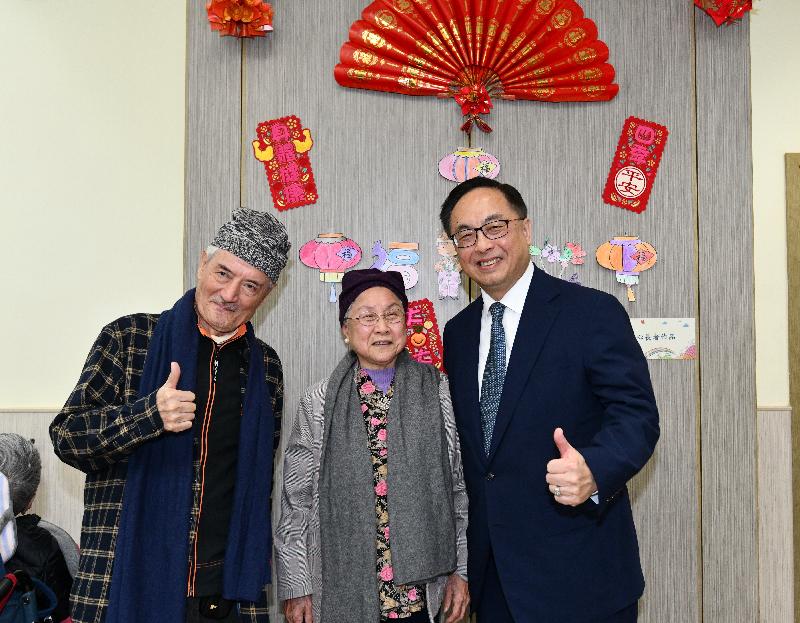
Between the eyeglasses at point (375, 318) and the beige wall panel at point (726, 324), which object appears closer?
the eyeglasses at point (375, 318)

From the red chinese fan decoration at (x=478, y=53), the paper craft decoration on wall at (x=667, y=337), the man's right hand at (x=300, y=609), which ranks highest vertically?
the red chinese fan decoration at (x=478, y=53)

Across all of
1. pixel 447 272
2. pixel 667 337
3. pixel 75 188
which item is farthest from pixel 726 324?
pixel 75 188

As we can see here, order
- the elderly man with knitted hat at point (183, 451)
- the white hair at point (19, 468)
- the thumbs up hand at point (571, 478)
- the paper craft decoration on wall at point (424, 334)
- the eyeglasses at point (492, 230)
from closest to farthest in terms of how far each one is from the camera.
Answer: the thumbs up hand at point (571, 478) → the elderly man with knitted hat at point (183, 451) → the eyeglasses at point (492, 230) → the white hair at point (19, 468) → the paper craft decoration on wall at point (424, 334)

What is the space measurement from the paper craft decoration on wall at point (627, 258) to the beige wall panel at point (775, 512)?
83cm

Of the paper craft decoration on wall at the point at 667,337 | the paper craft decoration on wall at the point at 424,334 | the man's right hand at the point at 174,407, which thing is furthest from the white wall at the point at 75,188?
the paper craft decoration on wall at the point at 667,337

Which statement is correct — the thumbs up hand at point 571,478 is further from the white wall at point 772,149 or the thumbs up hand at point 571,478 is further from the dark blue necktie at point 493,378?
the white wall at point 772,149

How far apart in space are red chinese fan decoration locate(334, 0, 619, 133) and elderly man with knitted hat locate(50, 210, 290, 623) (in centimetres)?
91

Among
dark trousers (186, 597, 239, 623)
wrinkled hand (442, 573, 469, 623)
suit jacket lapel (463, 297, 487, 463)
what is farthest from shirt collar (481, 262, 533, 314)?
dark trousers (186, 597, 239, 623)

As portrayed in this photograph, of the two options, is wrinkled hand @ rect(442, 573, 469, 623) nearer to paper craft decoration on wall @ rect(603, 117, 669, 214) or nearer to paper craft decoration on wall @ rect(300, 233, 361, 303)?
paper craft decoration on wall @ rect(300, 233, 361, 303)

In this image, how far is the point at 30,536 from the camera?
A: 5.75ft

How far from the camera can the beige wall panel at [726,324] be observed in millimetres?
2244

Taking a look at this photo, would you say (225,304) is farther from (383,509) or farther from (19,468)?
(19,468)

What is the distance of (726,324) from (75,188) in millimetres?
2562

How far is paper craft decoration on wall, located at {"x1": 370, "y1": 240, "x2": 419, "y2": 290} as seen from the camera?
7.36 feet
